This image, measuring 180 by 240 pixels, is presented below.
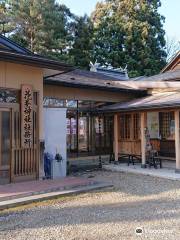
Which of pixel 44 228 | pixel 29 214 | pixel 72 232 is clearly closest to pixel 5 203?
pixel 29 214

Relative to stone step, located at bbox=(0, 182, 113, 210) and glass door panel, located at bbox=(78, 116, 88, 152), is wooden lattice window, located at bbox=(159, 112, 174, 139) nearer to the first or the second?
glass door panel, located at bbox=(78, 116, 88, 152)

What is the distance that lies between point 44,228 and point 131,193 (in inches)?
132

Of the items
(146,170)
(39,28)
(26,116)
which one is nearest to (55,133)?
(26,116)

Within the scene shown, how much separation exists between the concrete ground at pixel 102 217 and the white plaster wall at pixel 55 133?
8.74 ft

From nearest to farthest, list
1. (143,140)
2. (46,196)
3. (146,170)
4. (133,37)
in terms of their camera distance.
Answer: (46,196), (146,170), (143,140), (133,37)

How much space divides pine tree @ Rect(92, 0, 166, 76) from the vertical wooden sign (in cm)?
2024

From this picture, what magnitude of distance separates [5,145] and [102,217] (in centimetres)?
391

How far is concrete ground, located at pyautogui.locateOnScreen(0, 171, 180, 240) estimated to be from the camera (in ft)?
17.6

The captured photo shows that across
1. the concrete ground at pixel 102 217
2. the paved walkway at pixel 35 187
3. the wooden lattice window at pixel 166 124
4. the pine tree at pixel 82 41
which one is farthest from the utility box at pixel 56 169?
the pine tree at pixel 82 41

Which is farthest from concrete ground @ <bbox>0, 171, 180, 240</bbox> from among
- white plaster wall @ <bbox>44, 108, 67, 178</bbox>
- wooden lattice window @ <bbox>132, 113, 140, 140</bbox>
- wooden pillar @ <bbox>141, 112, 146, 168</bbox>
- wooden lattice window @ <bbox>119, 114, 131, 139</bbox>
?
wooden lattice window @ <bbox>119, 114, 131, 139</bbox>

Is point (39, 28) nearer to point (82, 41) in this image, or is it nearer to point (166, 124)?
point (82, 41)

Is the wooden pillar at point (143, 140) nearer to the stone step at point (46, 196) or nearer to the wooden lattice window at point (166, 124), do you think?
the wooden lattice window at point (166, 124)

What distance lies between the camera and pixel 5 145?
9062 millimetres

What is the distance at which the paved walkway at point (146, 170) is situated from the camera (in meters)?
10.8
